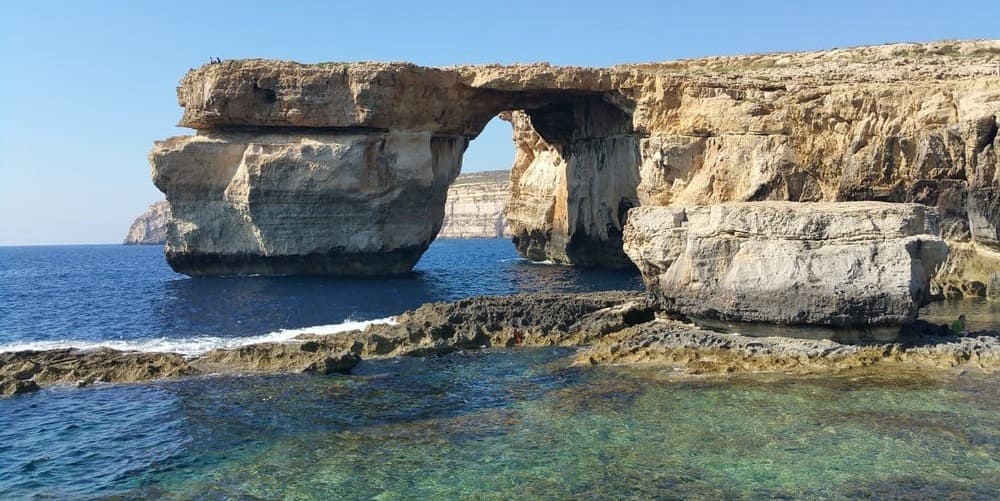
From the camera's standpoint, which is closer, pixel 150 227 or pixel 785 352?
pixel 785 352

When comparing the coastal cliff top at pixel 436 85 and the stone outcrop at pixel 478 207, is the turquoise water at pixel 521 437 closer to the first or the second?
the coastal cliff top at pixel 436 85

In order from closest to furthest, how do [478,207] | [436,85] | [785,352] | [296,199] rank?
1. [785,352]
2. [296,199]
3. [436,85]
4. [478,207]

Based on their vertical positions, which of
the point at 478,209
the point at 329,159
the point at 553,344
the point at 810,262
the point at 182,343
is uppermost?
the point at 478,209

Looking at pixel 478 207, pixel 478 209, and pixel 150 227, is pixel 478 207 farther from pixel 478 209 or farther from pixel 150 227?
pixel 150 227

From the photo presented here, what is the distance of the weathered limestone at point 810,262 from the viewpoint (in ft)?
59.4

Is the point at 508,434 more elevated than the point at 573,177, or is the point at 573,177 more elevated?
the point at 573,177

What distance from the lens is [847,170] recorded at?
102ft

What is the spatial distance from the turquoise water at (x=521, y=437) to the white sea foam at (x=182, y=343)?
13.5ft

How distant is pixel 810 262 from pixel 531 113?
93.7ft

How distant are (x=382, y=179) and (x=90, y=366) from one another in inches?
865

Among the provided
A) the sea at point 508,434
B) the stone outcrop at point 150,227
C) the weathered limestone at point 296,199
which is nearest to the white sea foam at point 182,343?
the sea at point 508,434

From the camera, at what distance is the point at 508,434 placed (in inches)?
527

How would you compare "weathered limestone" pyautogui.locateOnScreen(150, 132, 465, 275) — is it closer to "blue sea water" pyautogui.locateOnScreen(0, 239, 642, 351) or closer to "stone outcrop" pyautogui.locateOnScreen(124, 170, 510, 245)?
"blue sea water" pyautogui.locateOnScreen(0, 239, 642, 351)

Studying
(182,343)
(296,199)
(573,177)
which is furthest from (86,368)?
(573,177)
